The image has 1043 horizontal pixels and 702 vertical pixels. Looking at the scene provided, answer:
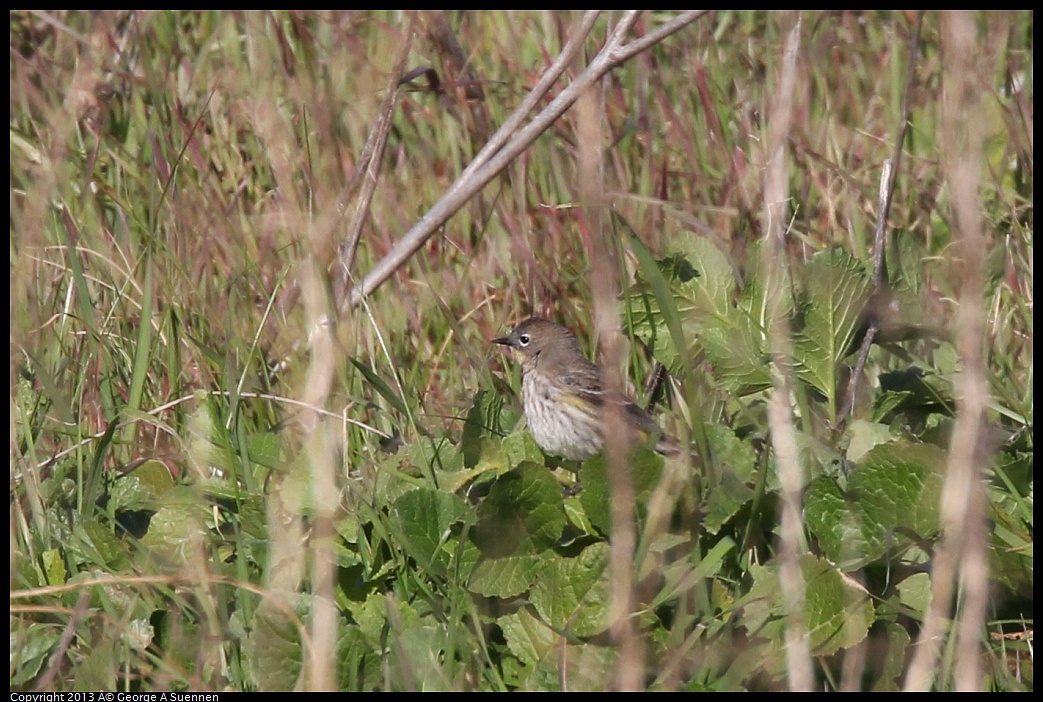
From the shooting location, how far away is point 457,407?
4.09 metres

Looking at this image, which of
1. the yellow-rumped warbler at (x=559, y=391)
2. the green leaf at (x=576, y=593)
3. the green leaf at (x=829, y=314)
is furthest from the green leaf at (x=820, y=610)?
the yellow-rumped warbler at (x=559, y=391)

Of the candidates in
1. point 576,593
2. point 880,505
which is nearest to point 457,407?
point 576,593

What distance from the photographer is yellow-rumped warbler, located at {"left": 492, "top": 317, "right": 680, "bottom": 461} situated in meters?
4.05

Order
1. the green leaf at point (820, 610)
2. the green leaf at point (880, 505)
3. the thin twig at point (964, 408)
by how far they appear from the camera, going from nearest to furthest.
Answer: the thin twig at point (964, 408) < the green leaf at point (820, 610) < the green leaf at point (880, 505)

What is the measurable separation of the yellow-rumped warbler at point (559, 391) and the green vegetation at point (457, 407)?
15cm

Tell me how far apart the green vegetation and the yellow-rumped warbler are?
→ 15 centimetres

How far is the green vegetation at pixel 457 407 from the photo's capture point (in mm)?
2932

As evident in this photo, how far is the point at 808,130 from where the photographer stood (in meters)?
5.73

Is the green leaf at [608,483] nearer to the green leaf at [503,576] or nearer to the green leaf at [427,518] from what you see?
the green leaf at [503,576]

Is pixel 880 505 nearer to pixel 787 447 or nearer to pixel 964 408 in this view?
pixel 787 447

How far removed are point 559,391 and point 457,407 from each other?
0.76 metres

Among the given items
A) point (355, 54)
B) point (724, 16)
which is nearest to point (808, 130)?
point (724, 16)

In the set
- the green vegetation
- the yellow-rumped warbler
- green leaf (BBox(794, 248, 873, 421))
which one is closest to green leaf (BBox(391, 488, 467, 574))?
the green vegetation

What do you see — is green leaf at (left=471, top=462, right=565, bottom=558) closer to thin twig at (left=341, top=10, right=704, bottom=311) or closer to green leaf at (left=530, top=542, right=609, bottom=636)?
green leaf at (left=530, top=542, right=609, bottom=636)
